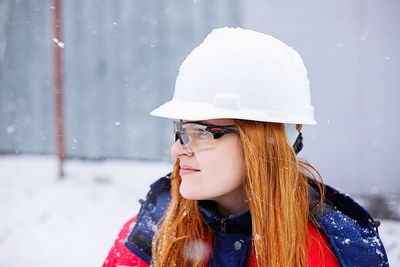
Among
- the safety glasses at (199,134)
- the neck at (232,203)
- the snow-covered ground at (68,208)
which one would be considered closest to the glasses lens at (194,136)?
the safety glasses at (199,134)

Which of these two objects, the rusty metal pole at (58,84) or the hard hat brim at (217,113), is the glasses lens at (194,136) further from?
the rusty metal pole at (58,84)

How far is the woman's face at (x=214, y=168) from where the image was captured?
183cm

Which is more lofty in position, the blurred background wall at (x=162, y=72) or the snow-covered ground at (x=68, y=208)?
the blurred background wall at (x=162, y=72)

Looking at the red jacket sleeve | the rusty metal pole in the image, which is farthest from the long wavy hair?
the rusty metal pole

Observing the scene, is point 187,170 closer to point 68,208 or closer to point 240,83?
point 240,83

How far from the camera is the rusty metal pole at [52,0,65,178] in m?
6.16

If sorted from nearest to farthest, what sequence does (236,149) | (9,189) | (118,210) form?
(236,149) < (118,210) < (9,189)

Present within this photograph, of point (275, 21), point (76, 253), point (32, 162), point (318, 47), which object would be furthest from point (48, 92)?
point (318, 47)

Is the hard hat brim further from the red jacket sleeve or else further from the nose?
the red jacket sleeve

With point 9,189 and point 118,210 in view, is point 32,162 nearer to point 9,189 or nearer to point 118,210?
point 9,189

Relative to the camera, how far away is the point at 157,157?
6.62 m

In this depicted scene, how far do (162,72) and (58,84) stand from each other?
4.24 feet

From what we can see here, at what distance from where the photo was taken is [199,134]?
186 cm

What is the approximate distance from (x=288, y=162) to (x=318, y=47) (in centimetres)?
426
